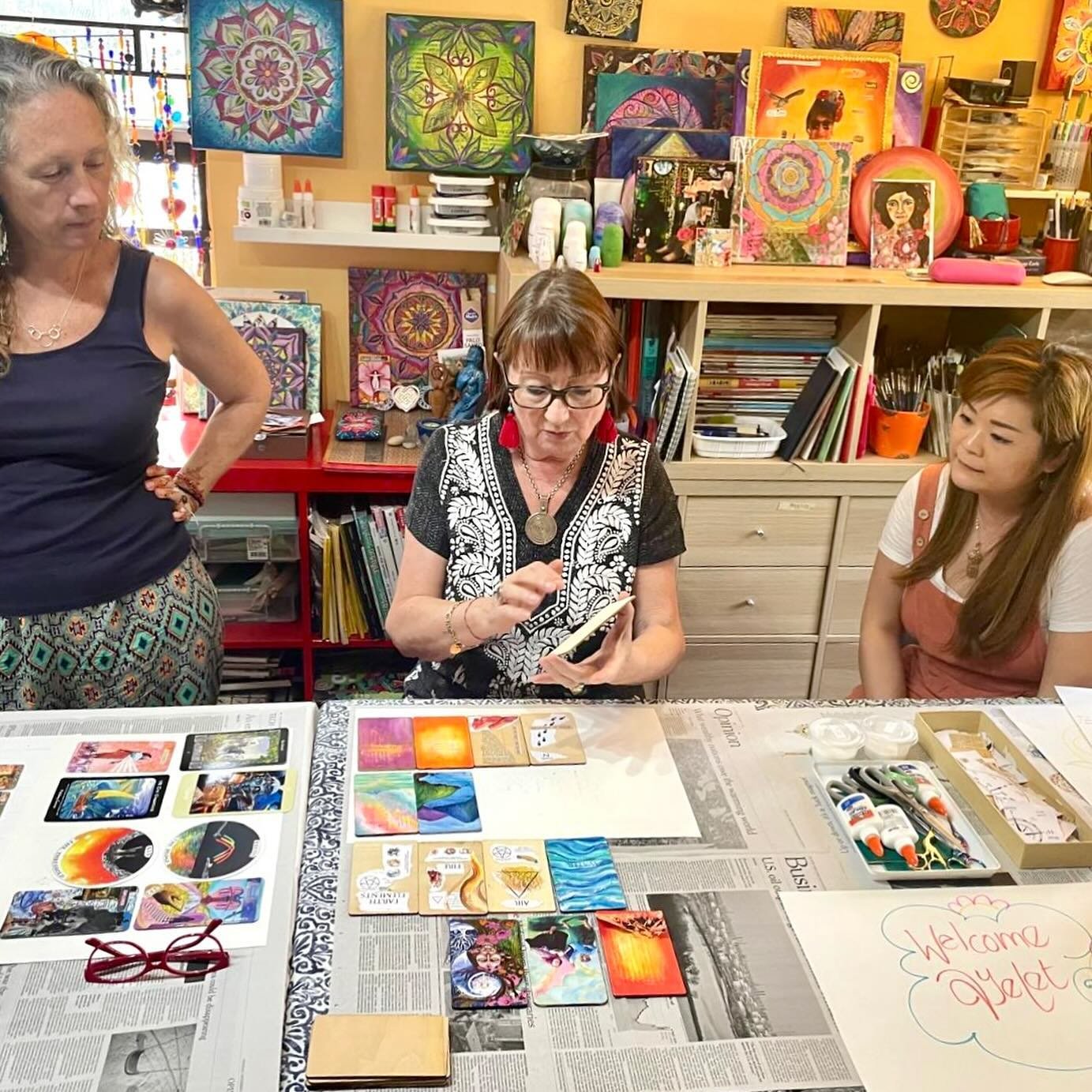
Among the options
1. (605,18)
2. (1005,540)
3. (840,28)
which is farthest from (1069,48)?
(1005,540)

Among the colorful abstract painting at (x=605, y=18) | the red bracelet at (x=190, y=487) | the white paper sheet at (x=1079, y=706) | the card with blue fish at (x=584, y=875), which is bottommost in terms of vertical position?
the card with blue fish at (x=584, y=875)

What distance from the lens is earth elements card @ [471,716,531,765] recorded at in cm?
127

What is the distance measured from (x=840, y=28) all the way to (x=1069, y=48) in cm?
57

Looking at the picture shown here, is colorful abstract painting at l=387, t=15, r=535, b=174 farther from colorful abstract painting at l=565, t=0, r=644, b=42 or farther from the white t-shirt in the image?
the white t-shirt

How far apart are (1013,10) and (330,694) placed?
2.34 m

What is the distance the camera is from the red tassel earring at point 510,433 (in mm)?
1562

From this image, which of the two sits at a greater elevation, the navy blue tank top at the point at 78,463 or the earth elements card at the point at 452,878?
the navy blue tank top at the point at 78,463

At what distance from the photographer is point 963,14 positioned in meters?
2.49

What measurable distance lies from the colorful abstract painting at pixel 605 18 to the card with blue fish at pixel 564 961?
2065 mm

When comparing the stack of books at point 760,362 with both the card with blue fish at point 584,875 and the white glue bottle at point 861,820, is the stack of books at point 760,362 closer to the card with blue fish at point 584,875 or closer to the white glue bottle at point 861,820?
the white glue bottle at point 861,820

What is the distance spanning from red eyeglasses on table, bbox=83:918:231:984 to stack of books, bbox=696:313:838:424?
176 cm

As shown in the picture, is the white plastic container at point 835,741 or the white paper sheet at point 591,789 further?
the white plastic container at point 835,741

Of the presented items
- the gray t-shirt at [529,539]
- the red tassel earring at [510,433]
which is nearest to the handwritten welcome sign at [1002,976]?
the gray t-shirt at [529,539]

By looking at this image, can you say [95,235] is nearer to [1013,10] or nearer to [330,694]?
[330,694]
